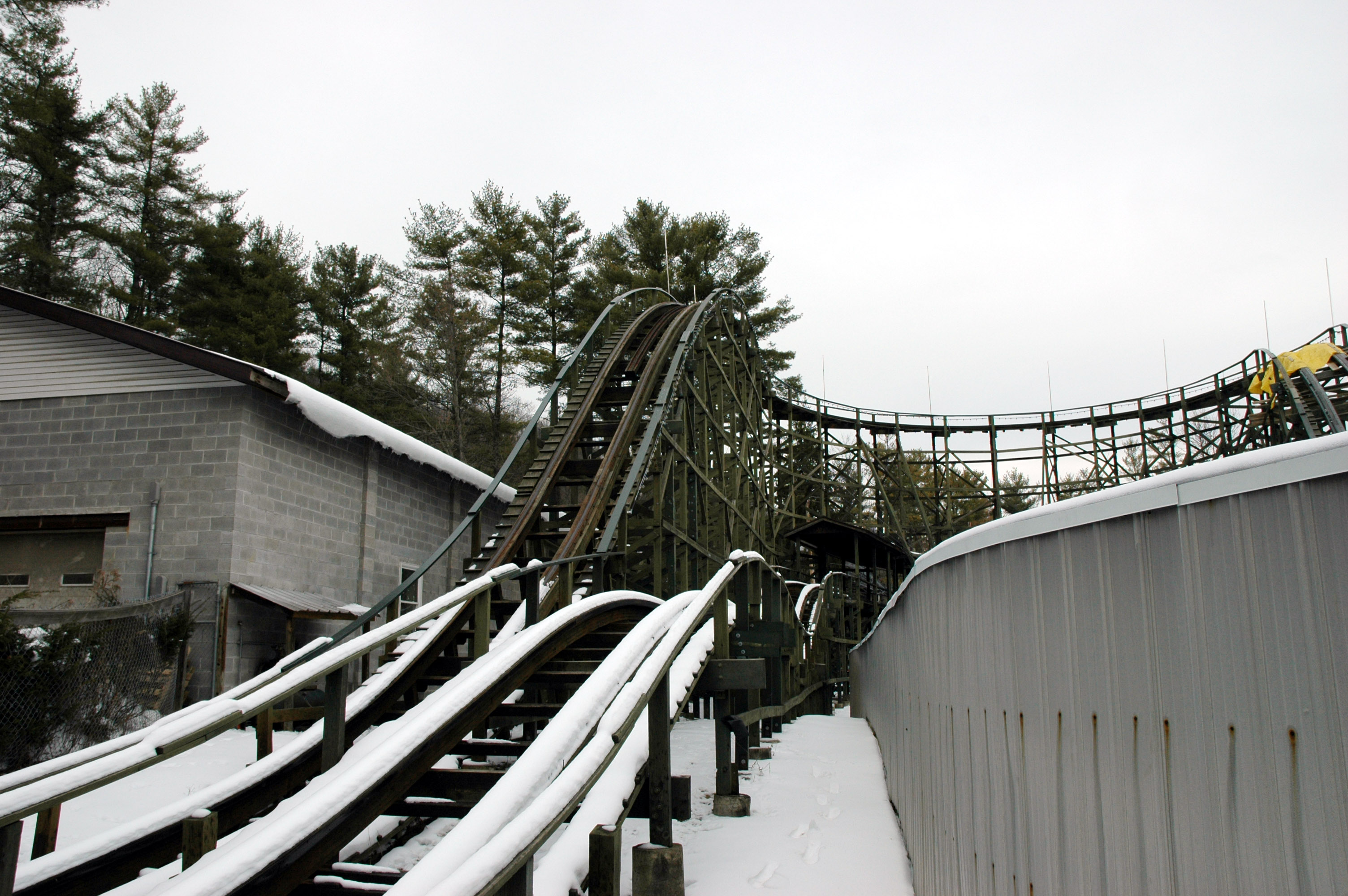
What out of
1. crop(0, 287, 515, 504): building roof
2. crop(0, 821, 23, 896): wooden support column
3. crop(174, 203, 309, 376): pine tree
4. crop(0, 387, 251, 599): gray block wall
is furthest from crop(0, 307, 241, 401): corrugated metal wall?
crop(174, 203, 309, 376): pine tree

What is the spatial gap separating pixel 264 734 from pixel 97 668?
Result: 4.52m

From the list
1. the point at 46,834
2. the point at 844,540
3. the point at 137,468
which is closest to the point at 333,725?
the point at 46,834

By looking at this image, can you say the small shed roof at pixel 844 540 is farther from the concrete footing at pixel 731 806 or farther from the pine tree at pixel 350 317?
the pine tree at pixel 350 317

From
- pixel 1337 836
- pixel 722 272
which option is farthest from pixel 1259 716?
pixel 722 272

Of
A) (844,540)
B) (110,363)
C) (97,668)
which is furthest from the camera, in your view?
(844,540)

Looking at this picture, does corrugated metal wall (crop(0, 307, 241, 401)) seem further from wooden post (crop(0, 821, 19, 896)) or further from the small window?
wooden post (crop(0, 821, 19, 896))

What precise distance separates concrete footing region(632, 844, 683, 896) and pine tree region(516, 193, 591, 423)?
88.3 ft

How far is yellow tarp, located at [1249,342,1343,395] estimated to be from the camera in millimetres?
19984

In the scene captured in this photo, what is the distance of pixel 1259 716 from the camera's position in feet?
4.71

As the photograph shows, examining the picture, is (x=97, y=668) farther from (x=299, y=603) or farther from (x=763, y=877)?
(x=763, y=877)

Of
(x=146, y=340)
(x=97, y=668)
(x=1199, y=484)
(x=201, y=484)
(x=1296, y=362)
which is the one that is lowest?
(x=97, y=668)

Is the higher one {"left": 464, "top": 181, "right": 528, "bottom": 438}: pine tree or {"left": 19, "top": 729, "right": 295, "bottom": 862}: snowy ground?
{"left": 464, "top": 181, "right": 528, "bottom": 438}: pine tree

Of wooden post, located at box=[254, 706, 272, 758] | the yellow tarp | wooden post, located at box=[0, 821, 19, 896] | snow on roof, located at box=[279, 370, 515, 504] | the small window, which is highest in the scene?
the yellow tarp

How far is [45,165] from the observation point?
25828 millimetres
